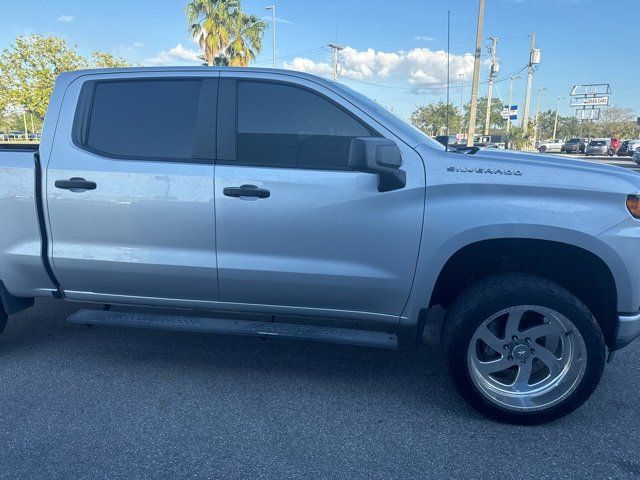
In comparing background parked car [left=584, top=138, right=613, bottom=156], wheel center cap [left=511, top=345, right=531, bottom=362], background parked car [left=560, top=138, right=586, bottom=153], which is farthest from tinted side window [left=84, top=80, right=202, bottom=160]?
background parked car [left=560, top=138, right=586, bottom=153]

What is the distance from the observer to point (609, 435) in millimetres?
2613

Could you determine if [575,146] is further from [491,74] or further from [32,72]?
[32,72]

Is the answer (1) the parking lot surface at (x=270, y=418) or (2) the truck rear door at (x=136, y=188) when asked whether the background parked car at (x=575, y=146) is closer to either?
(1) the parking lot surface at (x=270, y=418)

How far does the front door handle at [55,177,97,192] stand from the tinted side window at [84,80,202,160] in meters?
0.22

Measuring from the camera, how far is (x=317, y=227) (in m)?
2.76

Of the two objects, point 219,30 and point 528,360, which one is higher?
point 219,30

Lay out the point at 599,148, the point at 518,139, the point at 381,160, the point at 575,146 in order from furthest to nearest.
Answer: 1. the point at 575,146
2. the point at 518,139
3. the point at 599,148
4. the point at 381,160

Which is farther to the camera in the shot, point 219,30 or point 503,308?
point 219,30

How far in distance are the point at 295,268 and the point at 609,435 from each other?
6.36ft

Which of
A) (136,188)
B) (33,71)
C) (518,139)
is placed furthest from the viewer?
(518,139)

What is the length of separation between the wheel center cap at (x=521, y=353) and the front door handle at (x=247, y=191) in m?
1.65

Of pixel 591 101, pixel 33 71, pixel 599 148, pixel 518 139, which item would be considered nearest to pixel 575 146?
pixel 518 139

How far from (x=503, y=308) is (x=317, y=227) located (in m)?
1.11

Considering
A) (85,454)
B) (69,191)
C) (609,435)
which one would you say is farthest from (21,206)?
(609,435)
